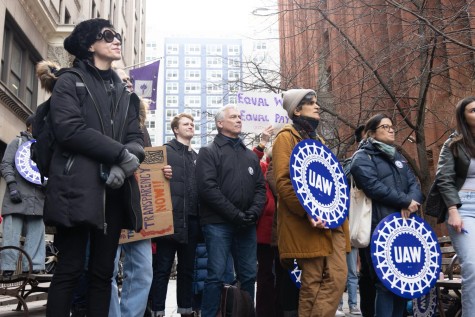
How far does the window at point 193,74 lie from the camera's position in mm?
106688

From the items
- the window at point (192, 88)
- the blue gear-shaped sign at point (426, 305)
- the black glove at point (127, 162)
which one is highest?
the window at point (192, 88)

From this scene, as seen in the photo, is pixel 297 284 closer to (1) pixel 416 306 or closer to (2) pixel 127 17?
(1) pixel 416 306

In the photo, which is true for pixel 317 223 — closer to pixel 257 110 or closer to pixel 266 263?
pixel 266 263

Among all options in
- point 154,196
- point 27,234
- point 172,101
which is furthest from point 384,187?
point 172,101

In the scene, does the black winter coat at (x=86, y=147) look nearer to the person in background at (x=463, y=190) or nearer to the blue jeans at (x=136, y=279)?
the blue jeans at (x=136, y=279)

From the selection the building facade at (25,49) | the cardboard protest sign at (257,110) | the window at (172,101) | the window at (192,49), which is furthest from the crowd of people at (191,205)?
the window at (192,49)

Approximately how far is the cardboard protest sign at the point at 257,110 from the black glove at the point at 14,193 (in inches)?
130

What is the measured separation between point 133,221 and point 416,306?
3297 millimetres

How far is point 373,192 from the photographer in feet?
15.8

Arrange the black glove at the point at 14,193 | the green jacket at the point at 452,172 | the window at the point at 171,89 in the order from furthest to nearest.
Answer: the window at the point at 171,89 < the black glove at the point at 14,193 < the green jacket at the point at 452,172

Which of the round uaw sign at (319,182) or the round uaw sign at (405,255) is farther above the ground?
the round uaw sign at (319,182)

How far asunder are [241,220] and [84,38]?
2343 mm

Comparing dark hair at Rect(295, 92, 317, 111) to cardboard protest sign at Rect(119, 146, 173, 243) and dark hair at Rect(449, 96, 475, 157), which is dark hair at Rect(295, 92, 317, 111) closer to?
dark hair at Rect(449, 96, 475, 157)

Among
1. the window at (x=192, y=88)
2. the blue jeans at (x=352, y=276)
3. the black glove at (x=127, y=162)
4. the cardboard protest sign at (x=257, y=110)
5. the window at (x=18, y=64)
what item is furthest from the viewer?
the window at (x=192, y=88)
